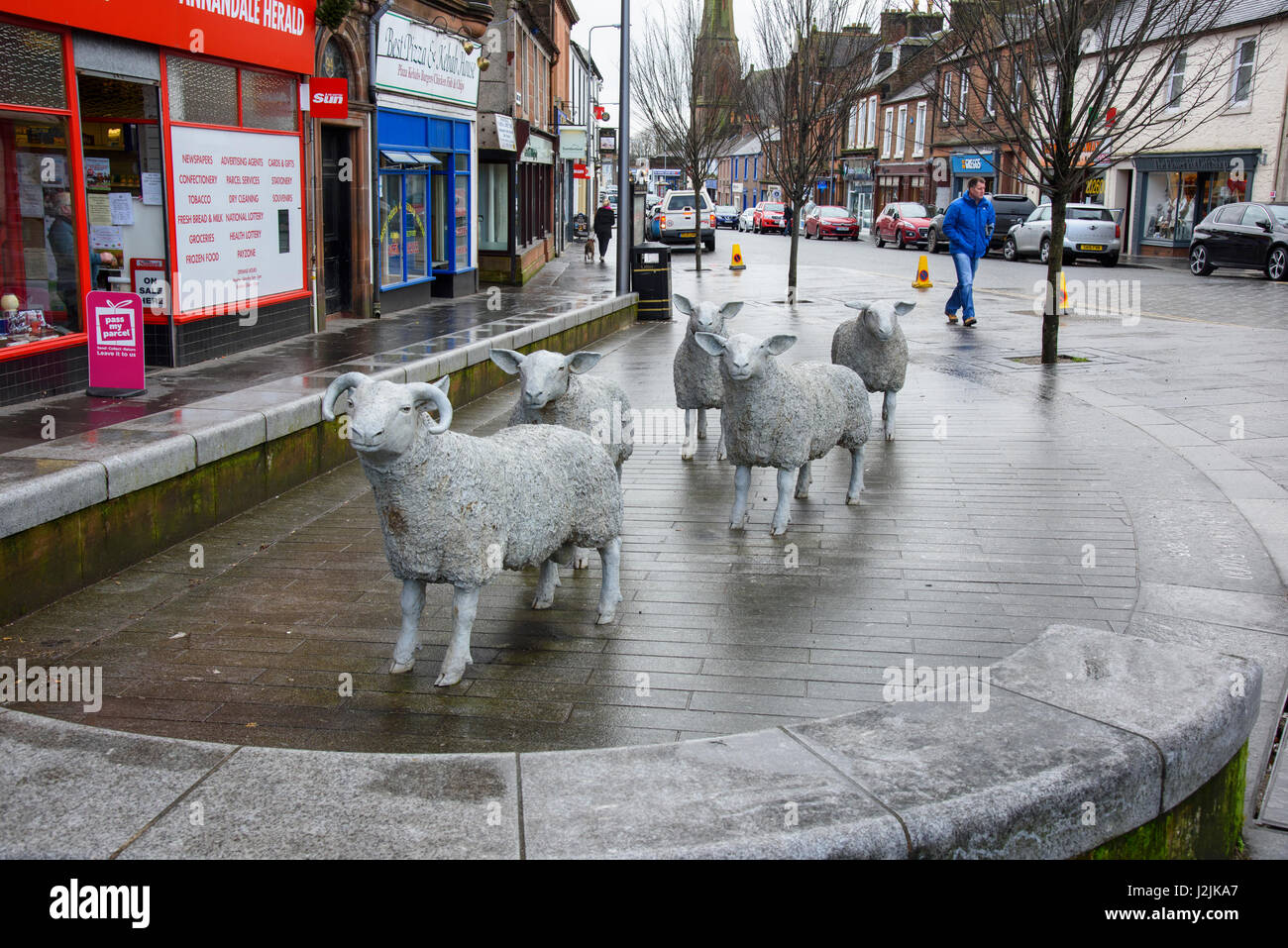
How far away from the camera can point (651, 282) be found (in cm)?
2022

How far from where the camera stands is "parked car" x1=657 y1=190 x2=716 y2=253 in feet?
130

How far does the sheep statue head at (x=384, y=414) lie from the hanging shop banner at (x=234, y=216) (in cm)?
816

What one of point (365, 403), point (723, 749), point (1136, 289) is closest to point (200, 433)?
point (365, 403)

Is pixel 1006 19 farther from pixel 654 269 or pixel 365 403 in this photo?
pixel 365 403

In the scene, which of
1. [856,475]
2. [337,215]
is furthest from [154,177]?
[856,475]

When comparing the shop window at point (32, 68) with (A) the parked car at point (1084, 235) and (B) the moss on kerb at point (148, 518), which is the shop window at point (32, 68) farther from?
(A) the parked car at point (1084, 235)

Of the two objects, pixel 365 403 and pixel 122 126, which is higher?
pixel 122 126

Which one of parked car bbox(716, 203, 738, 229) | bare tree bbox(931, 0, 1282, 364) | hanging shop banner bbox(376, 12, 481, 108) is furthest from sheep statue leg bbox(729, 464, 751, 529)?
parked car bbox(716, 203, 738, 229)

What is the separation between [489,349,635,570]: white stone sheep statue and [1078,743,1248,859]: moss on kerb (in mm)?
3371

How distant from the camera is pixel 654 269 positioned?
20.2 m

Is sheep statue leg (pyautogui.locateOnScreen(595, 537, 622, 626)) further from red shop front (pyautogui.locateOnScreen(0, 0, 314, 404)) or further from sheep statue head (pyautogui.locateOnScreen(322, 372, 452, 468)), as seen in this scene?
red shop front (pyautogui.locateOnScreen(0, 0, 314, 404))

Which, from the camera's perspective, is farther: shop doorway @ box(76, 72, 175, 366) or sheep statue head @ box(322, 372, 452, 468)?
shop doorway @ box(76, 72, 175, 366)

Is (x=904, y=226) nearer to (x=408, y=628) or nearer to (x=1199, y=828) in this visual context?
(x=408, y=628)

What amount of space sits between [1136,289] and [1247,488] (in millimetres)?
18178
